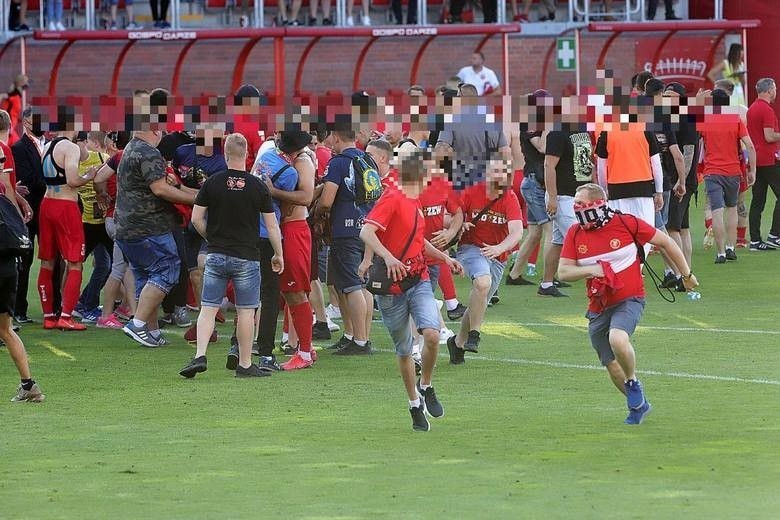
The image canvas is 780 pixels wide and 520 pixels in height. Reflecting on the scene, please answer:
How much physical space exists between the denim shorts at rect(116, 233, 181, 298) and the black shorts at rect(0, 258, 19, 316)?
2.84 m

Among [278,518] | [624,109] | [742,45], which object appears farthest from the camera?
[742,45]

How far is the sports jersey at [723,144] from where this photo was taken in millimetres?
19844

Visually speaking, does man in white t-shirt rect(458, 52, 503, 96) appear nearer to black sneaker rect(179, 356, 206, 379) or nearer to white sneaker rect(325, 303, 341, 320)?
white sneaker rect(325, 303, 341, 320)

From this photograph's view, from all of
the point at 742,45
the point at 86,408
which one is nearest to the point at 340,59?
the point at 742,45

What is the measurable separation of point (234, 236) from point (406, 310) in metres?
2.26

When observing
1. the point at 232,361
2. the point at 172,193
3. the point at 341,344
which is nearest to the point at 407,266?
the point at 232,361

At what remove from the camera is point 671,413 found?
1057 centimetres

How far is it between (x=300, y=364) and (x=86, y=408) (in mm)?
2190

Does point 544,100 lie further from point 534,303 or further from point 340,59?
point 340,59

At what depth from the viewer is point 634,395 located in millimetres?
10188

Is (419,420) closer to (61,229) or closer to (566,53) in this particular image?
(61,229)

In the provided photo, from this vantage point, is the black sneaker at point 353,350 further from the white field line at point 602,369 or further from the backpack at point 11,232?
the backpack at point 11,232

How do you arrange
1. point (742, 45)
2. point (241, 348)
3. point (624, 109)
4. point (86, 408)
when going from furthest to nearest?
point (742, 45)
point (624, 109)
point (241, 348)
point (86, 408)

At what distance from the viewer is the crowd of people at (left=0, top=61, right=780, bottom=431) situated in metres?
10.3
